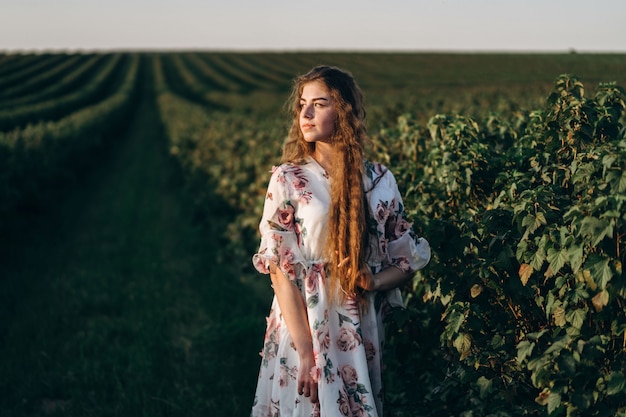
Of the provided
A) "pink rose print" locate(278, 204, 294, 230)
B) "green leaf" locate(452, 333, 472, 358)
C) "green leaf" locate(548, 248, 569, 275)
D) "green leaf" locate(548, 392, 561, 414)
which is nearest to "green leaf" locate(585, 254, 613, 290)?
"green leaf" locate(548, 248, 569, 275)

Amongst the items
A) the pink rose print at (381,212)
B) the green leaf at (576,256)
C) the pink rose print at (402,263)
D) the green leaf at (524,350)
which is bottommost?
the green leaf at (524,350)

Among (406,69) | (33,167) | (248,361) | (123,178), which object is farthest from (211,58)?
(248,361)

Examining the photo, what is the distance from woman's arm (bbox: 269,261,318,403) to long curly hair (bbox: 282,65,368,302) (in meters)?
0.15

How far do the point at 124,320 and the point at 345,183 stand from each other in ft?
14.1

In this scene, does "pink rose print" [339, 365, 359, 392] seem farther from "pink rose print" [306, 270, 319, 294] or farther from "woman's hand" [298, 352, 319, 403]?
"pink rose print" [306, 270, 319, 294]

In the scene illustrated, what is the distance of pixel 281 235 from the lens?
279 cm

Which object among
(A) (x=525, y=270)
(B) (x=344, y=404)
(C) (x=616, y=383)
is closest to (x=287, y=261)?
(B) (x=344, y=404)

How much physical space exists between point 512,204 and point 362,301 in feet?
2.59

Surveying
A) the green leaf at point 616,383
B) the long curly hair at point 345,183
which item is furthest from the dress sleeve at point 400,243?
the green leaf at point 616,383

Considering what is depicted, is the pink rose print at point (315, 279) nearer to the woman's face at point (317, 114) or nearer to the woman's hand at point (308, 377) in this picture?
the woman's hand at point (308, 377)

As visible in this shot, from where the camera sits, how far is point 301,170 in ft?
9.39

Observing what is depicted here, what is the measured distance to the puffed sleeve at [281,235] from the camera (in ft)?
9.14

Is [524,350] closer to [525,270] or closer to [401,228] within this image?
[525,270]

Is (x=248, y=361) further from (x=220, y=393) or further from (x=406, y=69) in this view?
(x=406, y=69)
